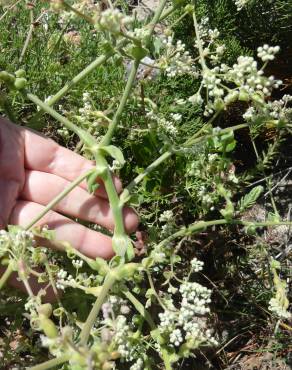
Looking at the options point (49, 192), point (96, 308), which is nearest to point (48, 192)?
point (49, 192)

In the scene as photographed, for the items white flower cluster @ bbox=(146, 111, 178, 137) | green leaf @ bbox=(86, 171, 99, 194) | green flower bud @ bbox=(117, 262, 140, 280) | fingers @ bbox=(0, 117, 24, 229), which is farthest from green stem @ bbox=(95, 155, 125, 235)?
fingers @ bbox=(0, 117, 24, 229)

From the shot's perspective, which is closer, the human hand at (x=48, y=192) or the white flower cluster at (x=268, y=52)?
the white flower cluster at (x=268, y=52)

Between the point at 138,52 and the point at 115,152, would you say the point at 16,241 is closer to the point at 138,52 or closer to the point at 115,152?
the point at 115,152

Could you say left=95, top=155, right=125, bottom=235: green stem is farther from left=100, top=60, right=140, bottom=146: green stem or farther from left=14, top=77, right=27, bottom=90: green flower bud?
left=14, top=77, right=27, bottom=90: green flower bud

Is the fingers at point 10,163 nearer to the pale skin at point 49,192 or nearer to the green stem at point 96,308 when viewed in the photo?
the pale skin at point 49,192

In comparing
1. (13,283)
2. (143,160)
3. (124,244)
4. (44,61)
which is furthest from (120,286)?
(44,61)

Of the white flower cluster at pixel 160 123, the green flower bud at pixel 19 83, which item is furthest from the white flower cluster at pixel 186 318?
the green flower bud at pixel 19 83
